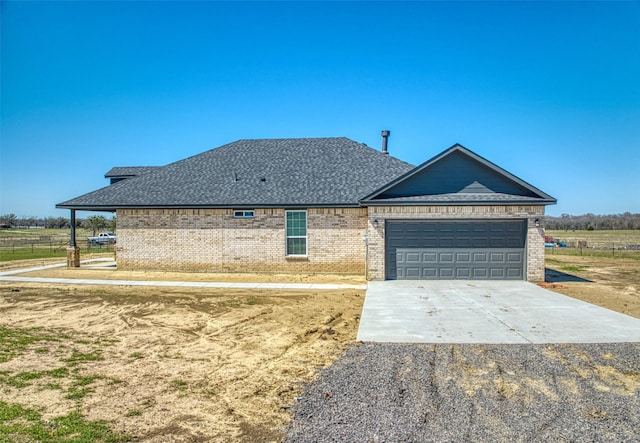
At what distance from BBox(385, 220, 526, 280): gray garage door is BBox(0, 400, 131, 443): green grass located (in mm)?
12492

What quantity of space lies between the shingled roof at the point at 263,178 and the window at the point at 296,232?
0.61 m

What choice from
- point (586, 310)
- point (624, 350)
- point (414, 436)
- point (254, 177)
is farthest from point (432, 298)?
point (254, 177)

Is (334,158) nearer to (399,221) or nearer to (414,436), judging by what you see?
(399,221)

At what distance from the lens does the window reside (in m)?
17.6

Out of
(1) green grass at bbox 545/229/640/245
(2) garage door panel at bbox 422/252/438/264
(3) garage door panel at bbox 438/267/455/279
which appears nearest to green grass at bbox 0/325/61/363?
(2) garage door panel at bbox 422/252/438/264

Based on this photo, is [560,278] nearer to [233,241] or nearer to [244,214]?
[244,214]

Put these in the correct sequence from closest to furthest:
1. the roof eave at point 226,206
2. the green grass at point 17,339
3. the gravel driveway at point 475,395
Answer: the gravel driveway at point 475,395
the green grass at point 17,339
the roof eave at point 226,206

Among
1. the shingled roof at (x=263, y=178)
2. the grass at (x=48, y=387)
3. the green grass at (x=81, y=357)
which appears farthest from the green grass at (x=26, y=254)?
the green grass at (x=81, y=357)

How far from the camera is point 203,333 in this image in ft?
28.4

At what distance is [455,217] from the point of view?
15.5 meters

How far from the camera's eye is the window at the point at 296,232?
17.6 m

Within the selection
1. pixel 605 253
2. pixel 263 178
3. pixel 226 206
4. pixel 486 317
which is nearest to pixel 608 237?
pixel 605 253

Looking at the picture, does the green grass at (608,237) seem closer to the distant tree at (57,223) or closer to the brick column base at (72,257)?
the brick column base at (72,257)

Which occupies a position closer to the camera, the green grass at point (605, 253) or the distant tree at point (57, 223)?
the green grass at point (605, 253)
